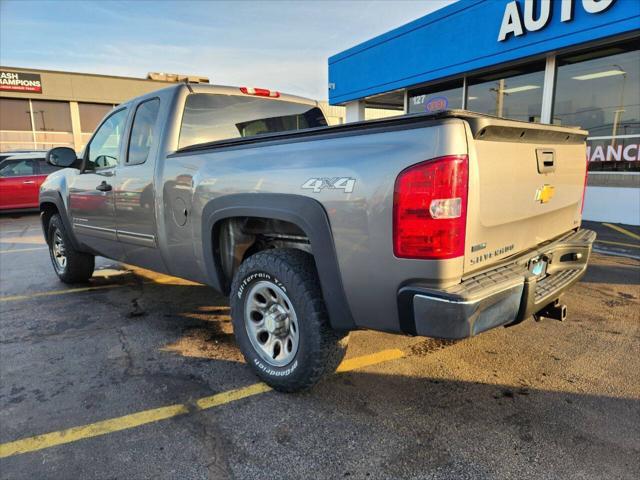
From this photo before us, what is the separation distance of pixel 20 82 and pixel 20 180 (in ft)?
56.3

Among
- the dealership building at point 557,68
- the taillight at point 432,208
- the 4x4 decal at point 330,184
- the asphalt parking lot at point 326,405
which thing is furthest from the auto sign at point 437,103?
the taillight at point 432,208

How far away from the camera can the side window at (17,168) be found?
41.8 feet

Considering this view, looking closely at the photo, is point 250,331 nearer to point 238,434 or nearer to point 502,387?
point 238,434

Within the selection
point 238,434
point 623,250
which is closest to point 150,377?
point 238,434

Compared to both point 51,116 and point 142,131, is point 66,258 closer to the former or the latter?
point 142,131

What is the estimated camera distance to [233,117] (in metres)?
4.07

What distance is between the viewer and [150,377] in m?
3.17

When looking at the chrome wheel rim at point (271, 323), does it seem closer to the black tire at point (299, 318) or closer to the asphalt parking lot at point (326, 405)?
the black tire at point (299, 318)

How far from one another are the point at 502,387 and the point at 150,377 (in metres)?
2.38

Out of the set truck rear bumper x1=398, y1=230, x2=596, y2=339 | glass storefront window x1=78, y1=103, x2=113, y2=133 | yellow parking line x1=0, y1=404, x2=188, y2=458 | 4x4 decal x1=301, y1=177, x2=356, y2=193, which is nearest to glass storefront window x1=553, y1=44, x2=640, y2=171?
truck rear bumper x1=398, y1=230, x2=596, y2=339

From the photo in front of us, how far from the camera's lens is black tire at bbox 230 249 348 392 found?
2.59 m

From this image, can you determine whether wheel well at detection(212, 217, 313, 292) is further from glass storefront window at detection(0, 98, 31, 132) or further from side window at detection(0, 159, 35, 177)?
glass storefront window at detection(0, 98, 31, 132)

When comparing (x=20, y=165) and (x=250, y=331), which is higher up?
(x=20, y=165)

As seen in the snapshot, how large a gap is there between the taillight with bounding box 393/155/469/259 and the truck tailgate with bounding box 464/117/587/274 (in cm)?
8
